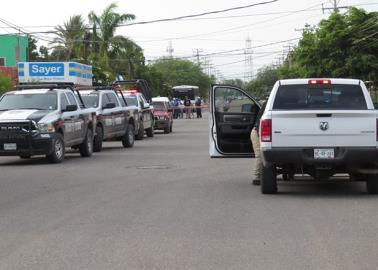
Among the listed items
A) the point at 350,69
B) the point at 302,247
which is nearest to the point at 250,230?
the point at 302,247

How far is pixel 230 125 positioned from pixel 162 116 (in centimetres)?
2193

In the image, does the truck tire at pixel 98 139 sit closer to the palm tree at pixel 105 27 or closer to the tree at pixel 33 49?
the palm tree at pixel 105 27

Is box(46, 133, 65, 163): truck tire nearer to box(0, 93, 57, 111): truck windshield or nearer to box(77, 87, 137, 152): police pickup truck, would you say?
box(0, 93, 57, 111): truck windshield

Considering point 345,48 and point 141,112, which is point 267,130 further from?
point 345,48

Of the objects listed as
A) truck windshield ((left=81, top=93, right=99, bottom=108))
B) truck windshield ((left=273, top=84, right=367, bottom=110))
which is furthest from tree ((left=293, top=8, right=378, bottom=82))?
truck windshield ((left=273, top=84, right=367, bottom=110))

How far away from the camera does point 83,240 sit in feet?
26.9

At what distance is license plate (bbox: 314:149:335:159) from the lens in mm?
11258

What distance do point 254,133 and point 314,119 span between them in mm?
1824

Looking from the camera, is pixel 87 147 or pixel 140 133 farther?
pixel 140 133

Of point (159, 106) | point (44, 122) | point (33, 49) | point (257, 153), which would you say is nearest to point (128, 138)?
point (44, 122)

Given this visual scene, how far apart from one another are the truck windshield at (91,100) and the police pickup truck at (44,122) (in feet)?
5.88

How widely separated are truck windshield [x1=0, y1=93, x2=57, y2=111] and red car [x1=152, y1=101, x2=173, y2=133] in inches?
650

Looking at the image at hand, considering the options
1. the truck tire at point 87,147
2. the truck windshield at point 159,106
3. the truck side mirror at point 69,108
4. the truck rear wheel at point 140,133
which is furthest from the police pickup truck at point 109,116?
the truck windshield at point 159,106

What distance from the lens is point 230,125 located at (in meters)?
13.6
